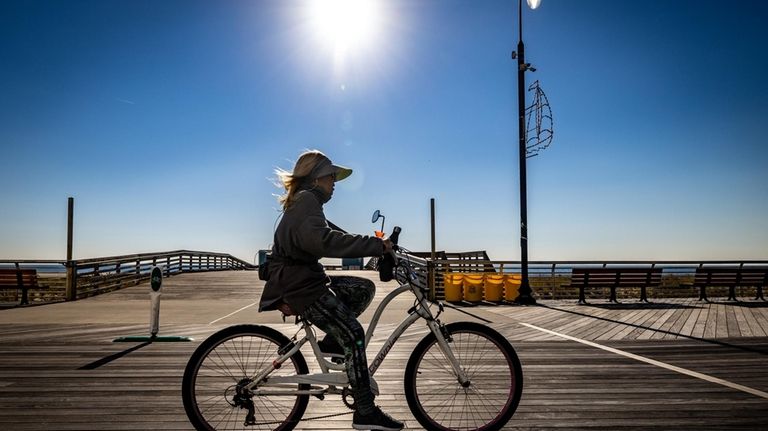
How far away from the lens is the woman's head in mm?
3293

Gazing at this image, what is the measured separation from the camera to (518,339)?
25.5 ft

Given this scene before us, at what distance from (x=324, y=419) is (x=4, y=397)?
9.68ft

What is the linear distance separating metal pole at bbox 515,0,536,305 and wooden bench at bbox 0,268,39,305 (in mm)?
13554

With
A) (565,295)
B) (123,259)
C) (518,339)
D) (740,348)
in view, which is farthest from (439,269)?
(123,259)

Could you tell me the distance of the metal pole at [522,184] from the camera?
1427 centimetres

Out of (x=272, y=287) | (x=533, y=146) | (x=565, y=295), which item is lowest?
(x=565, y=295)

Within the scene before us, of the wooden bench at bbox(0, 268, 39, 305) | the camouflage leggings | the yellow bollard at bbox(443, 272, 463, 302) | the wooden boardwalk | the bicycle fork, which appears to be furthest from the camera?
the yellow bollard at bbox(443, 272, 463, 302)

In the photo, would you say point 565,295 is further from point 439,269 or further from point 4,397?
point 4,397

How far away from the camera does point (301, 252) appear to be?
314 cm

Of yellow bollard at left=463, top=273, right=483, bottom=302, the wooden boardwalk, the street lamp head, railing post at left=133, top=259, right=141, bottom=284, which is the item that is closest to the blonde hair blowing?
the wooden boardwalk

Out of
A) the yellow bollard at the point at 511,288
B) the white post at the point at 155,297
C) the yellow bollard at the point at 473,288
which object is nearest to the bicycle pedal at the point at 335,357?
the white post at the point at 155,297

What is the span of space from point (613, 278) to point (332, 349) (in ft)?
42.6

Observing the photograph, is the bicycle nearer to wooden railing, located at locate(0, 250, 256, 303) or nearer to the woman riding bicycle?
the woman riding bicycle

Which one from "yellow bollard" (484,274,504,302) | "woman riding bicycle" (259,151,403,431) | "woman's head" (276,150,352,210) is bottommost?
"yellow bollard" (484,274,504,302)
